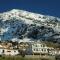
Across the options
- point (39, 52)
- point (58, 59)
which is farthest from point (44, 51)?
point (58, 59)

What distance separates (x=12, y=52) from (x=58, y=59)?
120ft

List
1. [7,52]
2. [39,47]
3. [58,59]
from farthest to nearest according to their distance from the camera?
[39,47]
[7,52]
[58,59]

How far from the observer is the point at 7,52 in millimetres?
115688

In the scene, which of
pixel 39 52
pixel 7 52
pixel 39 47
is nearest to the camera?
pixel 7 52

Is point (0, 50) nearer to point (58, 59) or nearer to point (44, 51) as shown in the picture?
point (44, 51)

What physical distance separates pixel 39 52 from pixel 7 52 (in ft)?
49.0

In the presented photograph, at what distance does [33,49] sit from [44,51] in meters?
4.46

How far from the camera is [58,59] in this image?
3295 inches

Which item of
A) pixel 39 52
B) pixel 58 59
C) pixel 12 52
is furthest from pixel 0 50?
pixel 58 59

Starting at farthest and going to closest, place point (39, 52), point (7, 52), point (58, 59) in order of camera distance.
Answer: point (39, 52), point (7, 52), point (58, 59)

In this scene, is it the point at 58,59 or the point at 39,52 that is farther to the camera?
the point at 39,52

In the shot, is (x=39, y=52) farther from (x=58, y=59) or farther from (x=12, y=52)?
(x=58, y=59)

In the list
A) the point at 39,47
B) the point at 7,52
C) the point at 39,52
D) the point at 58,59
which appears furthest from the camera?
the point at 39,47

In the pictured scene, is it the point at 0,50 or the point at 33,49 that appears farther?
the point at 33,49
